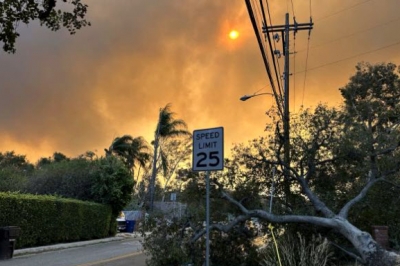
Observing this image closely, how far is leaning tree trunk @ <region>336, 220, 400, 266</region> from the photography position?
877 cm

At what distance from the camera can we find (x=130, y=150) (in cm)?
4175

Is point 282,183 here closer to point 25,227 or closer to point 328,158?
point 328,158

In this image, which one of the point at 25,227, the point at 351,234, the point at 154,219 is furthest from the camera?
the point at 25,227

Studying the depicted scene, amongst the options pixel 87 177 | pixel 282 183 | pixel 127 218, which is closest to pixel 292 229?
pixel 282 183

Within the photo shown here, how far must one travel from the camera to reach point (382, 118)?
17.9m

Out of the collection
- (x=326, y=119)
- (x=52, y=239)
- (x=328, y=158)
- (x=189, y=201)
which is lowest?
(x=52, y=239)

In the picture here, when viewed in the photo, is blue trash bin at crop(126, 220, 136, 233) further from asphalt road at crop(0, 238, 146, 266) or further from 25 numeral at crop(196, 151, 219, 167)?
25 numeral at crop(196, 151, 219, 167)

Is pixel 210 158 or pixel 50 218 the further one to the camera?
pixel 50 218

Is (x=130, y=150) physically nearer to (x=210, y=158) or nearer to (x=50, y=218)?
(x=50, y=218)

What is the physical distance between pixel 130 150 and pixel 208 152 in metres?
35.0

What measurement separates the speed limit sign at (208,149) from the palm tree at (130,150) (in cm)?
3225

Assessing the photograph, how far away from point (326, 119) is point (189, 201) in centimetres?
486

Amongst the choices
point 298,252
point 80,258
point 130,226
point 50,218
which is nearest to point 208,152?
point 298,252

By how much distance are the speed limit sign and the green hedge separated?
449 inches
